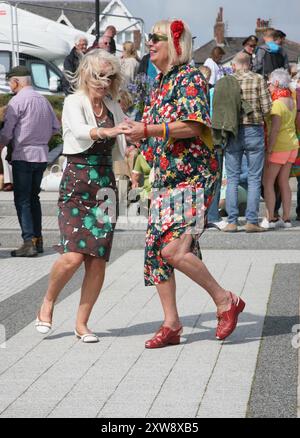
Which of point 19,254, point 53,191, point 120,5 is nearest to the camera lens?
point 19,254

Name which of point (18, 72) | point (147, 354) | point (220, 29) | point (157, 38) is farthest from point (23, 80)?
point (220, 29)

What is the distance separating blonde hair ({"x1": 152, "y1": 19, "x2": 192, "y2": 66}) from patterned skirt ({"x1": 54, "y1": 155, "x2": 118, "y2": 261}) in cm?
82

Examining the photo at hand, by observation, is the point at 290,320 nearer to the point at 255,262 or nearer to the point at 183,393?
the point at 183,393

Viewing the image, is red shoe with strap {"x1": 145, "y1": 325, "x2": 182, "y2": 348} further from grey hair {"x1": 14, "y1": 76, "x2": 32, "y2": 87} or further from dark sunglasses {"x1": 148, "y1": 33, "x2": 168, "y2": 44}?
grey hair {"x1": 14, "y1": 76, "x2": 32, "y2": 87}

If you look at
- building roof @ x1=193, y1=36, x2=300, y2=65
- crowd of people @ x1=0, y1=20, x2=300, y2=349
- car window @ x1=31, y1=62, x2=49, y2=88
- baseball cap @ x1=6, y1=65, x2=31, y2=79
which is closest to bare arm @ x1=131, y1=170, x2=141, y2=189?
baseball cap @ x1=6, y1=65, x2=31, y2=79

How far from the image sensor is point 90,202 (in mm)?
7074

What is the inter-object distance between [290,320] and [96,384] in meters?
2.20

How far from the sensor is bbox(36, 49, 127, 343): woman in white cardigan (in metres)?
6.98

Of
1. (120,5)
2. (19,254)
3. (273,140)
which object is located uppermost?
(120,5)

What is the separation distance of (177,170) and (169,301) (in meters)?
0.83

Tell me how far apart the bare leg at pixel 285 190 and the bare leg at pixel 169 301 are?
20.7ft
